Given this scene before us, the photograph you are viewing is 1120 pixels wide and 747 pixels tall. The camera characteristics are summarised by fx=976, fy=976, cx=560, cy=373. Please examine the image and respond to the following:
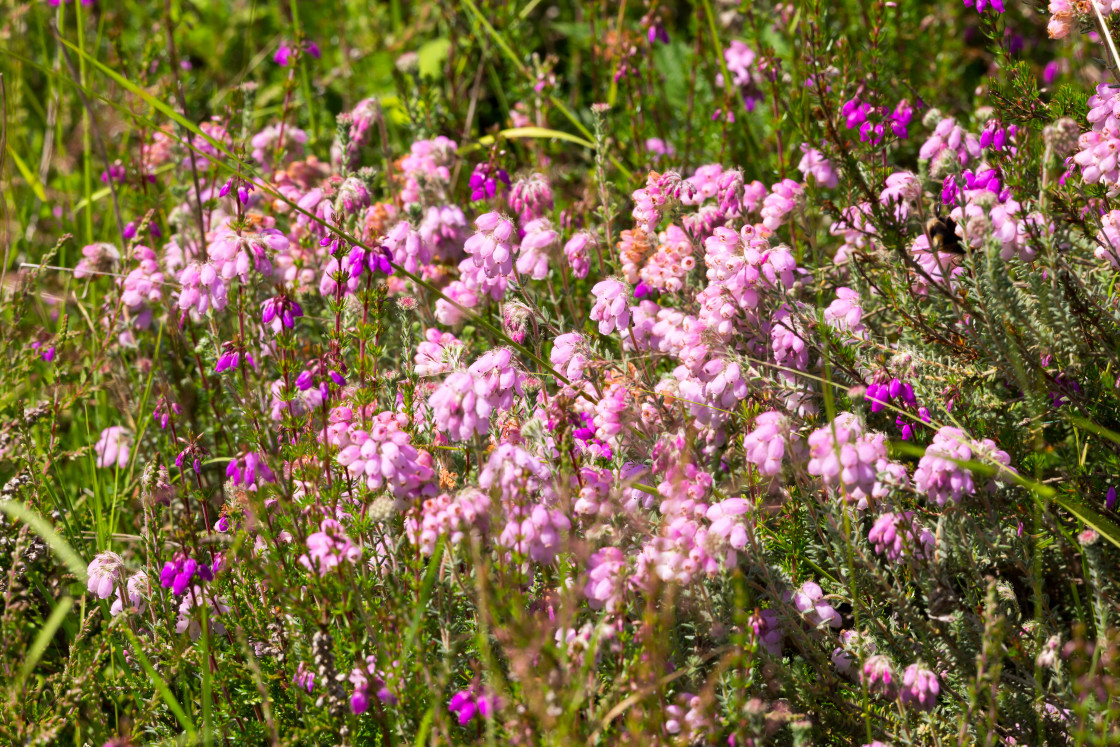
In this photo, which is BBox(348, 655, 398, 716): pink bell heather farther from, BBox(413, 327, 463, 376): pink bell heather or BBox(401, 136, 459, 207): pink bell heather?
BBox(401, 136, 459, 207): pink bell heather

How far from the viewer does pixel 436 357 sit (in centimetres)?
390

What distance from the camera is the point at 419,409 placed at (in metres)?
3.68

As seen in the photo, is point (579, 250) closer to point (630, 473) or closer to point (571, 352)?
point (571, 352)

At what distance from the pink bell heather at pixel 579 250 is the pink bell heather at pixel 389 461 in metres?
1.26

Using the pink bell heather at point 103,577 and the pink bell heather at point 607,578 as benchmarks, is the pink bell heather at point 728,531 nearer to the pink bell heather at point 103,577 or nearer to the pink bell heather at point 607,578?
the pink bell heather at point 607,578

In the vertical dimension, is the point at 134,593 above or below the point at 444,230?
below

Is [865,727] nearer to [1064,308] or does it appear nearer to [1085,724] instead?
[1085,724]

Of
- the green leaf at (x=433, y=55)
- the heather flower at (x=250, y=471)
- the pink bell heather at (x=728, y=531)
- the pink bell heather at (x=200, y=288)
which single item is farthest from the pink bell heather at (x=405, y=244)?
the green leaf at (x=433, y=55)

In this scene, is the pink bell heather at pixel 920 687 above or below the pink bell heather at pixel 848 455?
below

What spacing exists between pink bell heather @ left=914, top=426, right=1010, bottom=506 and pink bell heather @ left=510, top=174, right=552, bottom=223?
222cm

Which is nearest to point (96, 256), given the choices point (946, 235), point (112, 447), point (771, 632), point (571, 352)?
point (112, 447)

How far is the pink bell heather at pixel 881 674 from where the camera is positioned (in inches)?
110

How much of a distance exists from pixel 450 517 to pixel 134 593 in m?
1.45

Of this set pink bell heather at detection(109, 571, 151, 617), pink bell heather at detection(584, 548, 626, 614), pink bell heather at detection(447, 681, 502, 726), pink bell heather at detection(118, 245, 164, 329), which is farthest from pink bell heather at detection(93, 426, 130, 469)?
pink bell heather at detection(584, 548, 626, 614)
